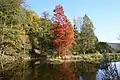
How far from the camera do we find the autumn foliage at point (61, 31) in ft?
177

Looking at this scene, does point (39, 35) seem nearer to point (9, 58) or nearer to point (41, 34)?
point (41, 34)

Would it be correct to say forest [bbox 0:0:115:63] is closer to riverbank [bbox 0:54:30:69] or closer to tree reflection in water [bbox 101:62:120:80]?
riverbank [bbox 0:54:30:69]

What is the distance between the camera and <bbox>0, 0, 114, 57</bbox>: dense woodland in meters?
41.4

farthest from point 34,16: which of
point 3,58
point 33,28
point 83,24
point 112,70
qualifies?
point 112,70

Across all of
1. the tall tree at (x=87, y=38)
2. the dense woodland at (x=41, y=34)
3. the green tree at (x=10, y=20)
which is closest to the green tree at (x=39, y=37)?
the dense woodland at (x=41, y=34)

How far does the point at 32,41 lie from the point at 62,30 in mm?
12136

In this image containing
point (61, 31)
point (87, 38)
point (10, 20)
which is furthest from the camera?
point (87, 38)

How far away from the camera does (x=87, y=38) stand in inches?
2670

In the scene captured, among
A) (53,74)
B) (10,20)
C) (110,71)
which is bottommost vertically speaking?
(53,74)

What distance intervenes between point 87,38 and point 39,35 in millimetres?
13172

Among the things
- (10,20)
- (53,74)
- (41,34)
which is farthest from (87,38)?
(53,74)

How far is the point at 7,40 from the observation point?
138 ft

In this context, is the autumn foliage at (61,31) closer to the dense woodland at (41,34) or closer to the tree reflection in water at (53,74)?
the dense woodland at (41,34)

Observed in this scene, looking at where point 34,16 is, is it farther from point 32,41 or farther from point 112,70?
point 112,70
